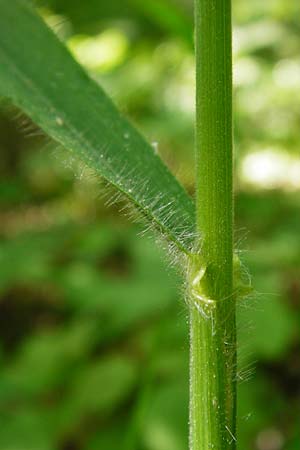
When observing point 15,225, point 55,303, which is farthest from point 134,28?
point 55,303

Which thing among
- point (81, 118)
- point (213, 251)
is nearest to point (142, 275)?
point (81, 118)

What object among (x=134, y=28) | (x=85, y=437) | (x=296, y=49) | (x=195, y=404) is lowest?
(x=85, y=437)

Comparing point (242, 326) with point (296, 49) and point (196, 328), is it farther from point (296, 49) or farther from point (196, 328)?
point (296, 49)

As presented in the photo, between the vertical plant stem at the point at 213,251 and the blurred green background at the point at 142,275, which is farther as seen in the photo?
the blurred green background at the point at 142,275

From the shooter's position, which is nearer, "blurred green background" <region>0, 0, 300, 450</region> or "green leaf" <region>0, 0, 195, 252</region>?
"green leaf" <region>0, 0, 195, 252</region>

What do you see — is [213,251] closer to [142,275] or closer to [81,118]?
[81,118]
